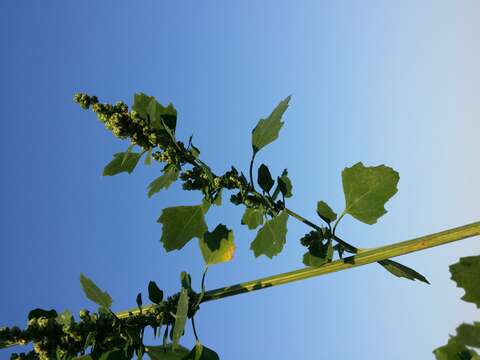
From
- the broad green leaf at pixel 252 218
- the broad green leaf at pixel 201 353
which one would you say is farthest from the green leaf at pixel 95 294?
the broad green leaf at pixel 252 218

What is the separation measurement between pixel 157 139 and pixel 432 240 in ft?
5.31

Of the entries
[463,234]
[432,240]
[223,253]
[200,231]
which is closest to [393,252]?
[432,240]

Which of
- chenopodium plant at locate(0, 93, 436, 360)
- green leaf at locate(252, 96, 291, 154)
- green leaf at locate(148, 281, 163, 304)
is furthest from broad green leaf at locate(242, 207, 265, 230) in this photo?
green leaf at locate(148, 281, 163, 304)

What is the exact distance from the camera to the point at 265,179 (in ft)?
9.46

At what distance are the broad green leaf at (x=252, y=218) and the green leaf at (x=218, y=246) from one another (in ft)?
0.39

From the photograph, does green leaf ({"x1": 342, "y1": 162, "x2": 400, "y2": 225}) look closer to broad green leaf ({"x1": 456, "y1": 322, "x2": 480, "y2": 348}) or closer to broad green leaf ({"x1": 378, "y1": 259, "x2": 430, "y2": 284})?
broad green leaf ({"x1": 378, "y1": 259, "x2": 430, "y2": 284})

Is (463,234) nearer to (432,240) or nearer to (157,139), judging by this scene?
(432,240)

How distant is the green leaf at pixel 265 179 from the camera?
2.88m

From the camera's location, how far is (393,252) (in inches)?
94.1

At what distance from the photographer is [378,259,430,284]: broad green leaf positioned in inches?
104

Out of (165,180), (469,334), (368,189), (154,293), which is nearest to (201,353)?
(154,293)

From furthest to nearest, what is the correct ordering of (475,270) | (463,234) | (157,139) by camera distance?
(157,139), (463,234), (475,270)

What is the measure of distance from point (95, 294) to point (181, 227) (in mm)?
770

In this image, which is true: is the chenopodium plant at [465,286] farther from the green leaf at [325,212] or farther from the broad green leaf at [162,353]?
the broad green leaf at [162,353]
